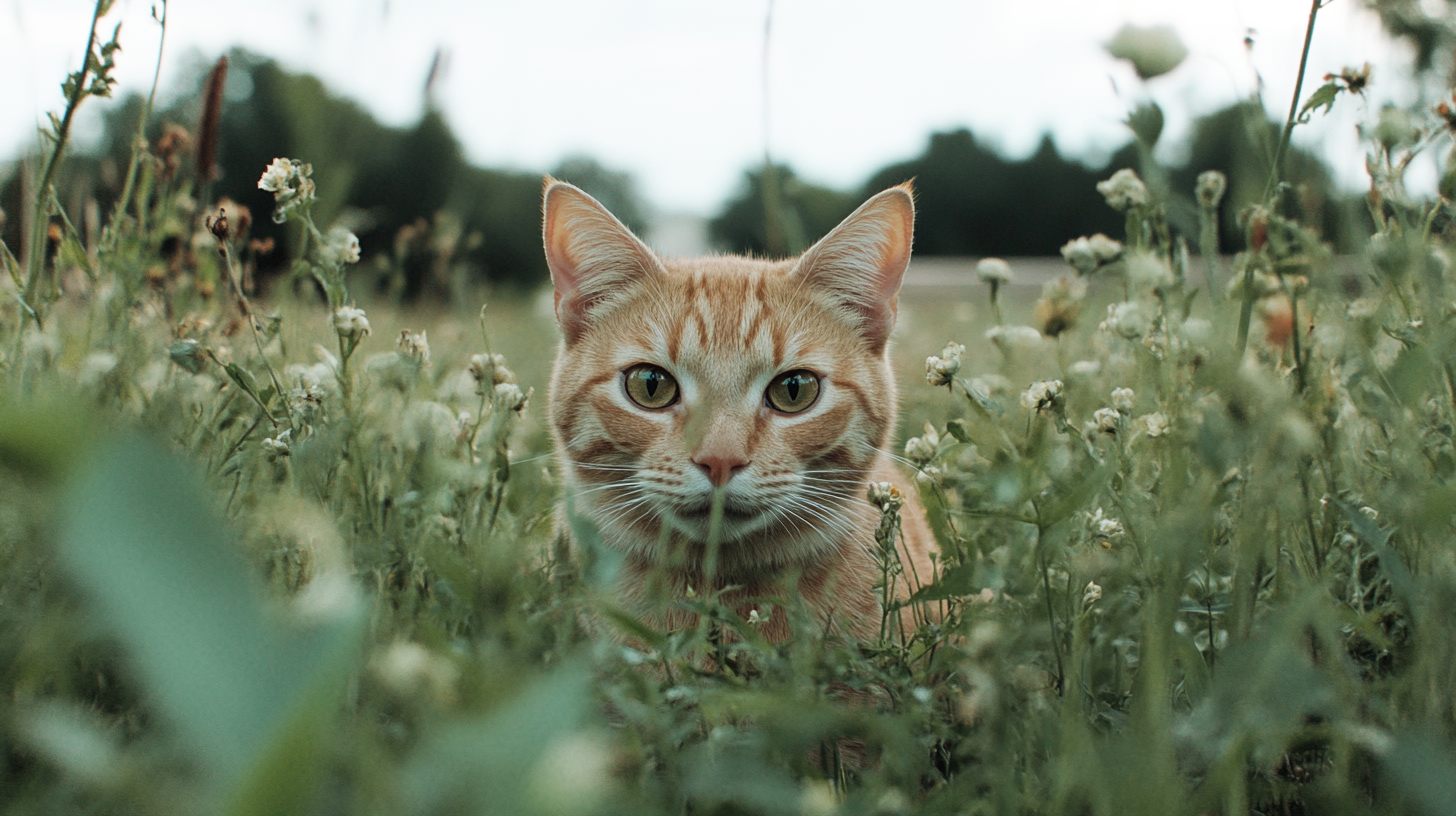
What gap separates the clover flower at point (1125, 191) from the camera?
4.72 feet

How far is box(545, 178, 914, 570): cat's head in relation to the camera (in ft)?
5.08

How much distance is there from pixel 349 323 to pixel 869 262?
1.13 m

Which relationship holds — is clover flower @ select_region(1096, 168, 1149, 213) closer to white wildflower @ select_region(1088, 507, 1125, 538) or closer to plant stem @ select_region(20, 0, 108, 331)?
white wildflower @ select_region(1088, 507, 1125, 538)

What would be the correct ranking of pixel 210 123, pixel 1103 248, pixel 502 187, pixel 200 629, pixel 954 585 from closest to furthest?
pixel 200 629 < pixel 954 585 < pixel 1103 248 < pixel 210 123 < pixel 502 187

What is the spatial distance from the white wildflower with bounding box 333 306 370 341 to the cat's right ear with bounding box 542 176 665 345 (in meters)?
0.70

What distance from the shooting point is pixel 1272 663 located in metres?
0.61

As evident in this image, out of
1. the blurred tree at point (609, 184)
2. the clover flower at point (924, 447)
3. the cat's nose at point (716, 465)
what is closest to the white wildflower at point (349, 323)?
the cat's nose at point (716, 465)

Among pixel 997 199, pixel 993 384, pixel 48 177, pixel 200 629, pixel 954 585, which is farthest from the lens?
pixel 997 199

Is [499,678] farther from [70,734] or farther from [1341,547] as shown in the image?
[1341,547]

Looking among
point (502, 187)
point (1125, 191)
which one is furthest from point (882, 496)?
point (502, 187)

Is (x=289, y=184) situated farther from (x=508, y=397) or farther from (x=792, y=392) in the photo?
(x=792, y=392)

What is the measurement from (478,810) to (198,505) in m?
0.18

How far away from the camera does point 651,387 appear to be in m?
1.75

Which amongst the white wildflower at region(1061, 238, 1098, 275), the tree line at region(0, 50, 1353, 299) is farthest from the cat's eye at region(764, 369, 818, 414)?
the white wildflower at region(1061, 238, 1098, 275)
